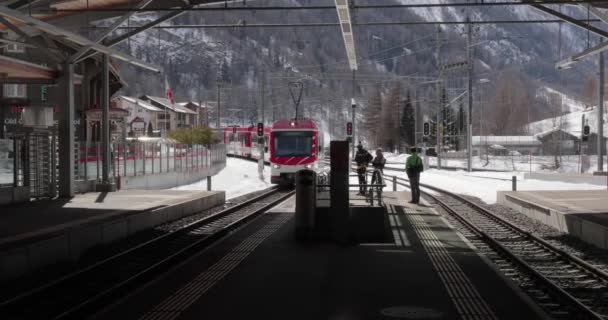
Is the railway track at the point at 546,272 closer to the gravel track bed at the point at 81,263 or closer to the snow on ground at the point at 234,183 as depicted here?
the gravel track bed at the point at 81,263

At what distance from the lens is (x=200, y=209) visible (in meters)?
22.5

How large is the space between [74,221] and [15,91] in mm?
26611

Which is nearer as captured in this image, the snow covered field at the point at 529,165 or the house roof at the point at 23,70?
the house roof at the point at 23,70

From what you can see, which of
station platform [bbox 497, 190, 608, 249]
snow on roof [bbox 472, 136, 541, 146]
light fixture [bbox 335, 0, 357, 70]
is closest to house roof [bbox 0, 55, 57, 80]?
light fixture [bbox 335, 0, 357, 70]

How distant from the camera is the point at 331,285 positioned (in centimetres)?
952

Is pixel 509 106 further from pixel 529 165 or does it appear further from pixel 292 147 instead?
pixel 292 147

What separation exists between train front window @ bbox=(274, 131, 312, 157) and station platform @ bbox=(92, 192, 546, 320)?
1947 cm

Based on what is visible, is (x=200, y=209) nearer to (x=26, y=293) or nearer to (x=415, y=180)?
(x=415, y=180)

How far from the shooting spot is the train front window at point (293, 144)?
111 ft

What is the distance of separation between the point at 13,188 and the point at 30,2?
456 cm

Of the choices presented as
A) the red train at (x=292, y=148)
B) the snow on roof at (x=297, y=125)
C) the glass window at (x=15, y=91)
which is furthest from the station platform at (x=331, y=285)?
the glass window at (x=15, y=91)

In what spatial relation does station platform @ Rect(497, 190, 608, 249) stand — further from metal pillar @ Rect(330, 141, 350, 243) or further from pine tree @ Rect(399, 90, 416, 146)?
pine tree @ Rect(399, 90, 416, 146)

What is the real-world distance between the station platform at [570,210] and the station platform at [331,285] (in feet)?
7.93

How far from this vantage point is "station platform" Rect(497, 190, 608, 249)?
14.2 metres
